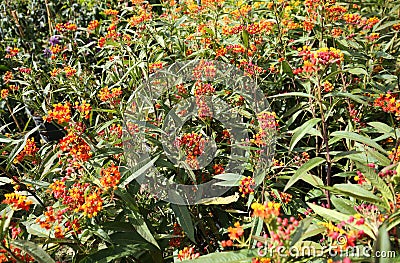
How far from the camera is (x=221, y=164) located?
2.25 meters

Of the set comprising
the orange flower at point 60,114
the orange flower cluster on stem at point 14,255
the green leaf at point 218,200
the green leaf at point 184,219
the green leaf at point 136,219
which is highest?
the orange flower at point 60,114

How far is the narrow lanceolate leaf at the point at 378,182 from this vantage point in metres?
1.39

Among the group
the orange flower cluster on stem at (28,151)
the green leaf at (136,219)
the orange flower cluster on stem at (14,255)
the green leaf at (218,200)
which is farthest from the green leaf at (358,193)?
the orange flower cluster on stem at (28,151)

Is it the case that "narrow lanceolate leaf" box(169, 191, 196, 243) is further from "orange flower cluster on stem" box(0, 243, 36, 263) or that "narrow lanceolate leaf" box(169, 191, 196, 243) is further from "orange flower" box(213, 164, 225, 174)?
"orange flower cluster on stem" box(0, 243, 36, 263)

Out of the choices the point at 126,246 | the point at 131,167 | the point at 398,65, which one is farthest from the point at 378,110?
the point at 126,246

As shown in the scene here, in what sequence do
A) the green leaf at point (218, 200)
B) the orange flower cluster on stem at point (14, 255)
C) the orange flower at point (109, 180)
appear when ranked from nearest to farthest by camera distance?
the orange flower cluster on stem at point (14, 255)
the orange flower at point (109, 180)
the green leaf at point (218, 200)

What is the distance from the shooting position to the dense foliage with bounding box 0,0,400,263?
141 cm

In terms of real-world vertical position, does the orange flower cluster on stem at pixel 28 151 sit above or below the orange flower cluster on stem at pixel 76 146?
below

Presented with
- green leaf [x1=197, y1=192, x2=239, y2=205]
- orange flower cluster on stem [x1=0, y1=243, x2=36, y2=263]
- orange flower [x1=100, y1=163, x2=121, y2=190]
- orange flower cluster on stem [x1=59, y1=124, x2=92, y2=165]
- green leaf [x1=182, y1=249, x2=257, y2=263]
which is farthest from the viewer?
green leaf [x1=197, y1=192, x2=239, y2=205]

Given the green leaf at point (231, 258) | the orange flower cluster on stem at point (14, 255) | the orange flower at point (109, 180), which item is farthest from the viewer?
the orange flower at point (109, 180)

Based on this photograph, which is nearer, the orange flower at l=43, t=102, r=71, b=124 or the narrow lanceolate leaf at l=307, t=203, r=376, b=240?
the narrow lanceolate leaf at l=307, t=203, r=376, b=240

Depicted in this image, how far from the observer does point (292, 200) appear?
2105 mm

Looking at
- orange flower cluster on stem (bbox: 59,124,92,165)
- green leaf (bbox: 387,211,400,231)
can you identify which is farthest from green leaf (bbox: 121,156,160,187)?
green leaf (bbox: 387,211,400,231)

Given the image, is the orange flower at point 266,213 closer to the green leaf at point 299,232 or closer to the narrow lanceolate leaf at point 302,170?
the green leaf at point 299,232
